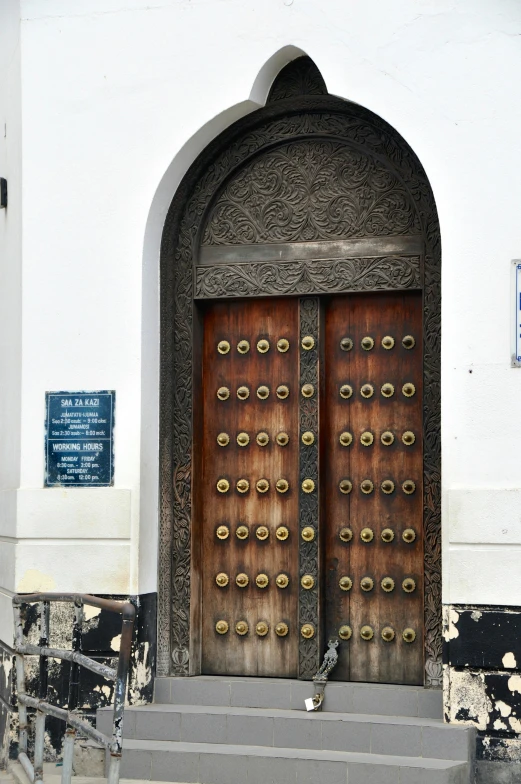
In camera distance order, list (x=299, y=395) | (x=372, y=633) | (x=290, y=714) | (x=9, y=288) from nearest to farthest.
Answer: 1. (x=290, y=714)
2. (x=372, y=633)
3. (x=299, y=395)
4. (x=9, y=288)

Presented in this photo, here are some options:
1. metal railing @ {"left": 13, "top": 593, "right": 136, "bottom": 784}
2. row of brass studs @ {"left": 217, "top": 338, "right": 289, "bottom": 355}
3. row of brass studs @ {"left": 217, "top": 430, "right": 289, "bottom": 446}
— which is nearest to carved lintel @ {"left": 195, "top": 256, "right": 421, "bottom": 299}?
row of brass studs @ {"left": 217, "top": 338, "right": 289, "bottom": 355}

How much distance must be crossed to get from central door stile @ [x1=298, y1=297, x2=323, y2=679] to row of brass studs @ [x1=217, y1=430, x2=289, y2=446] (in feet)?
0.39

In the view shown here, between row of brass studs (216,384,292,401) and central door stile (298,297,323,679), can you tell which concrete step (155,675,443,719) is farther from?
row of brass studs (216,384,292,401)

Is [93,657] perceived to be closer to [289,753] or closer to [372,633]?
[289,753]

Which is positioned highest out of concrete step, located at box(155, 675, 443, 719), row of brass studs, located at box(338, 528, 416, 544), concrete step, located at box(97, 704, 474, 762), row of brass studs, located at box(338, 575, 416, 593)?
row of brass studs, located at box(338, 528, 416, 544)

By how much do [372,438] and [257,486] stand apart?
0.83 m

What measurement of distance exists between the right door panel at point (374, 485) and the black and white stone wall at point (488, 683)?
A: 2.10 ft

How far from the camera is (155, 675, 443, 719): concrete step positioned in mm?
7156

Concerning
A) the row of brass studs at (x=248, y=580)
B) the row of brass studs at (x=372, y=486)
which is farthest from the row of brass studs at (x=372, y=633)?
the row of brass studs at (x=372, y=486)

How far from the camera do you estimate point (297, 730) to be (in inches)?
275

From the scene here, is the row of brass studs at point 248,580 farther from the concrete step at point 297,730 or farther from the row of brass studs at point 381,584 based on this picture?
the concrete step at point 297,730

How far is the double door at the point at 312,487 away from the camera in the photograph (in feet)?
25.0

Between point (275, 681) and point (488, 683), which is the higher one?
point (488, 683)

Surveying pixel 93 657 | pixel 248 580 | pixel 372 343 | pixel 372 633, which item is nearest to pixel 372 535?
pixel 372 633
